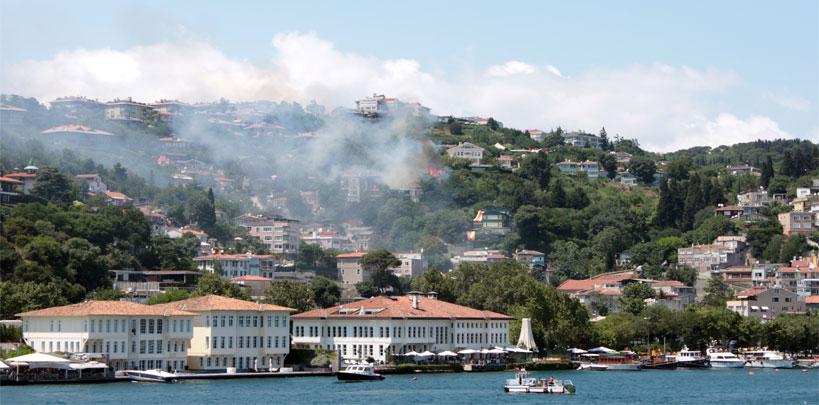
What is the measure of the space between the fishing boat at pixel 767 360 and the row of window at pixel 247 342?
127 ft

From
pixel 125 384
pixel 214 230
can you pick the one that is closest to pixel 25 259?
pixel 125 384

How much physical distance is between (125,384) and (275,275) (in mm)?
78135

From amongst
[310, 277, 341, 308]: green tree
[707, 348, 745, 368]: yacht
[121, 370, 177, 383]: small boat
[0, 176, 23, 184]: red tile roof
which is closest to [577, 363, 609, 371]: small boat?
[707, 348, 745, 368]: yacht

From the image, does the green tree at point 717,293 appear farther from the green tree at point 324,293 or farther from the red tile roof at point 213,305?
the red tile roof at point 213,305

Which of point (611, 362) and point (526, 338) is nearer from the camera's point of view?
point (526, 338)

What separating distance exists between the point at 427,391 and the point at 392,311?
60.1 feet

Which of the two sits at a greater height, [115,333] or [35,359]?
[115,333]

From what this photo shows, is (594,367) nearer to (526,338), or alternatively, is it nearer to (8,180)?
(526,338)

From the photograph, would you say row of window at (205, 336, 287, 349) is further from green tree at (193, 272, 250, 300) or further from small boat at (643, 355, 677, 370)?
small boat at (643, 355, 677, 370)

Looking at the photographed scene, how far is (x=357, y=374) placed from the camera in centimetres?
7700

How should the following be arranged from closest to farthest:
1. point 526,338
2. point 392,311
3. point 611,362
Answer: point 392,311 < point 526,338 < point 611,362

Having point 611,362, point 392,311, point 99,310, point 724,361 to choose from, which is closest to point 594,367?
point 611,362

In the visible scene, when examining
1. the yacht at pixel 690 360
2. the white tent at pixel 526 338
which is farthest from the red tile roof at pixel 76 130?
the white tent at pixel 526 338

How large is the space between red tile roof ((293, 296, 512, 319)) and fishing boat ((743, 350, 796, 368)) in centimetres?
2260
